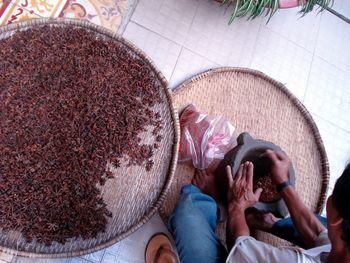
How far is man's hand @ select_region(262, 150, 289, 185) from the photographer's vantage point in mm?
1228

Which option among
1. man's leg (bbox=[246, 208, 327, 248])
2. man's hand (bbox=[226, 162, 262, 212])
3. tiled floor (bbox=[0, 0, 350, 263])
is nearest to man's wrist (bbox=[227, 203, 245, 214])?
man's hand (bbox=[226, 162, 262, 212])

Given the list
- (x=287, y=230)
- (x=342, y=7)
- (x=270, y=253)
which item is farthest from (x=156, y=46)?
(x=342, y=7)

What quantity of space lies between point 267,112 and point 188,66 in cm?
38

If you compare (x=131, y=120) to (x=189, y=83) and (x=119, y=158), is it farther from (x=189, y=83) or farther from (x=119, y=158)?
(x=189, y=83)

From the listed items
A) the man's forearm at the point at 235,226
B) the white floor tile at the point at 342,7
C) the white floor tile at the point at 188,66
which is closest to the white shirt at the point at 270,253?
the man's forearm at the point at 235,226

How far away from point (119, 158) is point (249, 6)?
0.78 metres

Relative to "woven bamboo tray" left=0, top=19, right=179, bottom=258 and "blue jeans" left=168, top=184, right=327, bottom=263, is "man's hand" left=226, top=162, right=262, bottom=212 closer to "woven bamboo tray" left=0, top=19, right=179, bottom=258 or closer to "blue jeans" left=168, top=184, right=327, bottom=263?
"blue jeans" left=168, top=184, right=327, bottom=263

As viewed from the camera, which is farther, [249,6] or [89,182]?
[249,6]

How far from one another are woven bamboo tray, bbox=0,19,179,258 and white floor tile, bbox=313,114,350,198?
0.90 m

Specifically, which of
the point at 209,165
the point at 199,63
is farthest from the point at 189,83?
the point at 209,165

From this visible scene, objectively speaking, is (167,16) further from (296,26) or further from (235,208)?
(235,208)

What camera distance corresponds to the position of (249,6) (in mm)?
1432

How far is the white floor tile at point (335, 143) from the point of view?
1.75 meters

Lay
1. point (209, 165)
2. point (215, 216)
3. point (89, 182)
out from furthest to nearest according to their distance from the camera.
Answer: point (209, 165)
point (215, 216)
point (89, 182)
